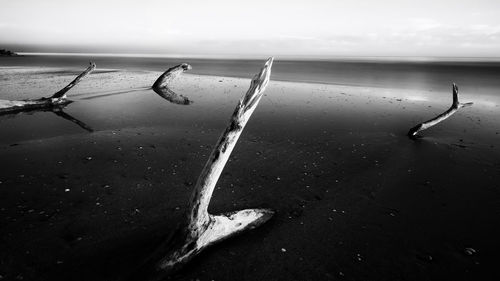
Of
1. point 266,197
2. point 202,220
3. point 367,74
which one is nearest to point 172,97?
point 266,197

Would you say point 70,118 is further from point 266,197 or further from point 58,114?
point 266,197

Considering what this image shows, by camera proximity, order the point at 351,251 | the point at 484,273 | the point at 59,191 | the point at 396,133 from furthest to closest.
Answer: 1. the point at 396,133
2. the point at 59,191
3. the point at 351,251
4. the point at 484,273

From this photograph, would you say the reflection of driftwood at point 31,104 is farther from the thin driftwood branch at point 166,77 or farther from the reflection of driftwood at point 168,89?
the thin driftwood branch at point 166,77

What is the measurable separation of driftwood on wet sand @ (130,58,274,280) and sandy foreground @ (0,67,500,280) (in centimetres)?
A: 24

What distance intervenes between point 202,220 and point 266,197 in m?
1.88

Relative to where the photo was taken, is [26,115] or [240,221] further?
[26,115]

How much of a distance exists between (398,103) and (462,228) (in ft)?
37.0

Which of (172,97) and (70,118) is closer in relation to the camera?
(70,118)

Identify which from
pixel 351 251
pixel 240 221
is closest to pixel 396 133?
pixel 351 251

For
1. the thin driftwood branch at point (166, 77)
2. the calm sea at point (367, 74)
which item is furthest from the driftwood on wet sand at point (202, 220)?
the calm sea at point (367, 74)

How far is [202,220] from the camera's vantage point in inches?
128

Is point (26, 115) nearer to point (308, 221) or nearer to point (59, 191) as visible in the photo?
point (59, 191)

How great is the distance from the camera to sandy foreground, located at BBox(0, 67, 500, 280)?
3.36 metres

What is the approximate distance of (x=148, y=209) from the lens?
4344mm
